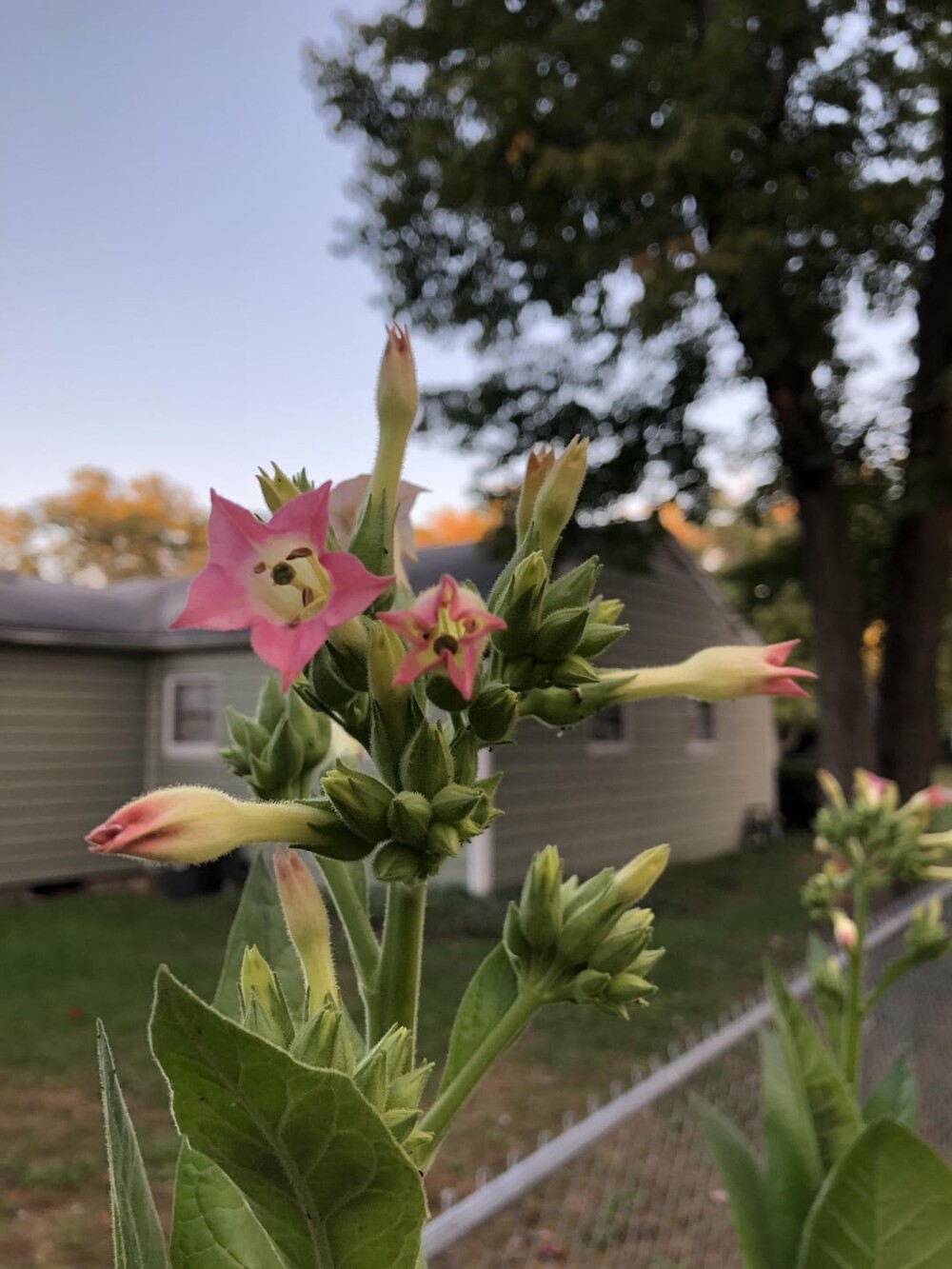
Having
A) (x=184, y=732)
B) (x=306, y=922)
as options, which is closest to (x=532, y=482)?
(x=306, y=922)

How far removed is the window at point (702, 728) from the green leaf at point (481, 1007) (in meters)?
14.8

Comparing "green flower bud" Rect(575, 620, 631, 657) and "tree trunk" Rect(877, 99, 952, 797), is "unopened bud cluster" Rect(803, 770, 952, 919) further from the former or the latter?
"tree trunk" Rect(877, 99, 952, 797)

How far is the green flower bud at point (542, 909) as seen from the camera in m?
0.98

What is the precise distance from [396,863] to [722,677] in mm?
425

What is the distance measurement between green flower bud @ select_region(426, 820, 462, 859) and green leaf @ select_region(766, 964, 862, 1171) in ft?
3.37

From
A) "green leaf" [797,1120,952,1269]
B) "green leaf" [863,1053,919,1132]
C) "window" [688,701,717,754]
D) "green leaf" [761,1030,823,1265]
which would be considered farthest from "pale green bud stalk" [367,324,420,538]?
"window" [688,701,717,754]

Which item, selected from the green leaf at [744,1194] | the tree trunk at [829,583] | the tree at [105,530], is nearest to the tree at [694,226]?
the tree trunk at [829,583]

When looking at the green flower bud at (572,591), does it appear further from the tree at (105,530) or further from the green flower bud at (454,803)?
the tree at (105,530)

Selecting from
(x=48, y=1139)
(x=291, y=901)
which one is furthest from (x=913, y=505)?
(x=291, y=901)

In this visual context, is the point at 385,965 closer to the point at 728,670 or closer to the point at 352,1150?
the point at 352,1150

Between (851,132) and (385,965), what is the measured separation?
10.9 m

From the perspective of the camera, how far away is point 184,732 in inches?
498

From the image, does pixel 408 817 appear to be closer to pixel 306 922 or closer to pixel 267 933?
pixel 306 922

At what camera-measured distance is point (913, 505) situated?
9.11 metres
